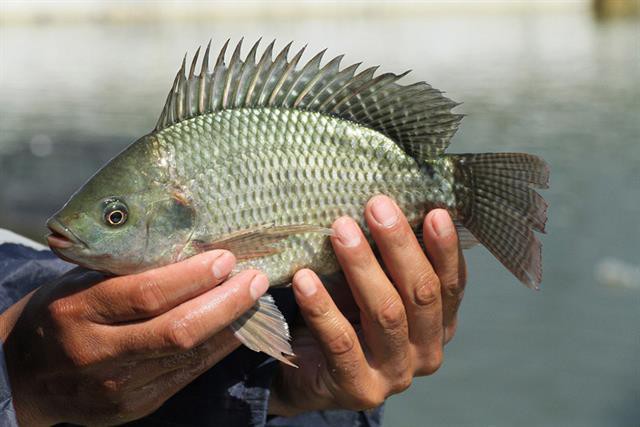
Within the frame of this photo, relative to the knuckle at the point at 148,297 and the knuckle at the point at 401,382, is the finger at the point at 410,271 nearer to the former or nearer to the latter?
the knuckle at the point at 401,382

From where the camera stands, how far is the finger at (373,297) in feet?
7.57

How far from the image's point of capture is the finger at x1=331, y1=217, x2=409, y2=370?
2.31m

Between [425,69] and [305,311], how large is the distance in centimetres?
3315

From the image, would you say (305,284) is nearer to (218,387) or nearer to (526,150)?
(218,387)

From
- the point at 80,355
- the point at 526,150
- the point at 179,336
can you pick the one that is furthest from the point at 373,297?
the point at 526,150

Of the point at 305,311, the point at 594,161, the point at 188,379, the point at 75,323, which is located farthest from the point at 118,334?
the point at 594,161

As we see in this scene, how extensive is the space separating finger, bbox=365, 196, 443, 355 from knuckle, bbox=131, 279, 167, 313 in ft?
2.16

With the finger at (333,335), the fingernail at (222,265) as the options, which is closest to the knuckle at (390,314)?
Answer: the finger at (333,335)

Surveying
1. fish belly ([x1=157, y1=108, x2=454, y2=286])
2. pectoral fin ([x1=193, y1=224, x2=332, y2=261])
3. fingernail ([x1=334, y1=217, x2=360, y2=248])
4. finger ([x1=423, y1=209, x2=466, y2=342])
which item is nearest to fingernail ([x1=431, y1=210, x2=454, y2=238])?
finger ([x1=423, y1=209, x2=466, y2=342])

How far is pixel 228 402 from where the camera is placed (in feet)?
9.08

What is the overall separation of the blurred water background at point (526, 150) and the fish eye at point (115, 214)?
688 cm

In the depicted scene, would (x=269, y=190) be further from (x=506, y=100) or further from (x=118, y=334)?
(x=506, y=100)

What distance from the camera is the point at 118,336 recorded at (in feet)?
7.06

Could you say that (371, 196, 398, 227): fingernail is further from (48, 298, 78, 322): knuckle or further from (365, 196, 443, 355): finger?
(48, 298, 78, 322): knuckle
